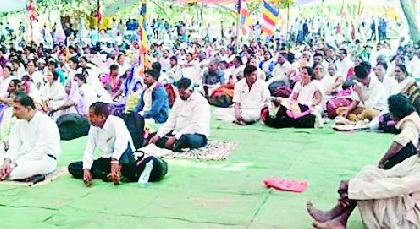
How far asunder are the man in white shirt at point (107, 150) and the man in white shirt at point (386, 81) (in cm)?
395

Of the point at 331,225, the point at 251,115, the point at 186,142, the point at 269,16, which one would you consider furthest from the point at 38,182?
the point at 269,16

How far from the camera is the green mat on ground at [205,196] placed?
13.6ft

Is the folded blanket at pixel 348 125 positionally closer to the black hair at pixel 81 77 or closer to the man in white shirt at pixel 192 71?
the black hair at pixel 81 77

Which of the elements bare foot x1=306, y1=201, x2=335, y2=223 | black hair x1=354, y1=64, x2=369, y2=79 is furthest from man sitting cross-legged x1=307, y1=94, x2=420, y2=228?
black hair x1=354, y1=64, x2=369, y2=79

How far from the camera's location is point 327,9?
25.8m

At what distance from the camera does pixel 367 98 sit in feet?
25.9

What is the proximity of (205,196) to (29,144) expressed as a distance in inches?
61.5

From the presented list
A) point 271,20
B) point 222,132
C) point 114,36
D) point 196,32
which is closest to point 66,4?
point 114,36

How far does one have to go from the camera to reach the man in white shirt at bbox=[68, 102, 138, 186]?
4.95m

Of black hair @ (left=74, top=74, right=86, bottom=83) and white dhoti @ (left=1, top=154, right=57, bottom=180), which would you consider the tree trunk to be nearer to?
black hair @ (left=74, top=74, right=86, bottom=83)

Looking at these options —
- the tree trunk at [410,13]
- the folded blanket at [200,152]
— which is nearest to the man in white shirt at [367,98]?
the folded blanket at [200,152]

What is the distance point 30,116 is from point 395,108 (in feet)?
9.24

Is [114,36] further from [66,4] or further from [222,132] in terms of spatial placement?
[222,132]

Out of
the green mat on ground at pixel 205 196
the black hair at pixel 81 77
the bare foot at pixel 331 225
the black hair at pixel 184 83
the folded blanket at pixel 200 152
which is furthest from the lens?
the black hair at pixel 81 77
